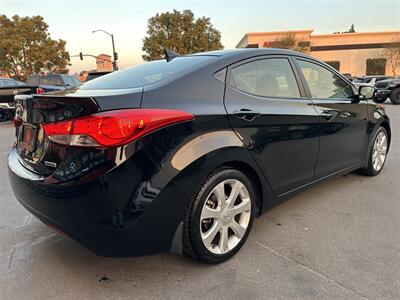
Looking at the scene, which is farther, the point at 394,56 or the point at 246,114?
the point at 394,56

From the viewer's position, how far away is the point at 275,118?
2.69 meters

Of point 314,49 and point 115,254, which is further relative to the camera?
point 314,49

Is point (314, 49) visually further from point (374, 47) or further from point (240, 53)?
point (240, 53)

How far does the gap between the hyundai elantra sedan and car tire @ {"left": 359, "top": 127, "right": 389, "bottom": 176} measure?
150cm

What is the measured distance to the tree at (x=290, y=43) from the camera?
4244cm

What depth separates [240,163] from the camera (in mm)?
2492

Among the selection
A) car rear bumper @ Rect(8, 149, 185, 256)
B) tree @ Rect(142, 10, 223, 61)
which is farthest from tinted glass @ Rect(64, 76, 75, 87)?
tree @ Rect(142, 10, 223, 61)

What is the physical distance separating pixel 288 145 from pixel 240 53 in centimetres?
86

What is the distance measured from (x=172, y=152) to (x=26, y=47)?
35353mm

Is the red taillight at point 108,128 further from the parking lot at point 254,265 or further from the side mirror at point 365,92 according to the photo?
the side mirror at point 365,92

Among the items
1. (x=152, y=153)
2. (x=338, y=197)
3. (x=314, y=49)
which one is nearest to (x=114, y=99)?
(x=152, y=153)

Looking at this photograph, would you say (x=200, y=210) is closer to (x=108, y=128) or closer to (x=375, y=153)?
(x=108, y=128)

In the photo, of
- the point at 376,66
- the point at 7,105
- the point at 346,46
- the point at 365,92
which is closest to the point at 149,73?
the point at 365,92

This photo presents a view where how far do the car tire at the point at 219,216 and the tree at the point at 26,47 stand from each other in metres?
34.0
